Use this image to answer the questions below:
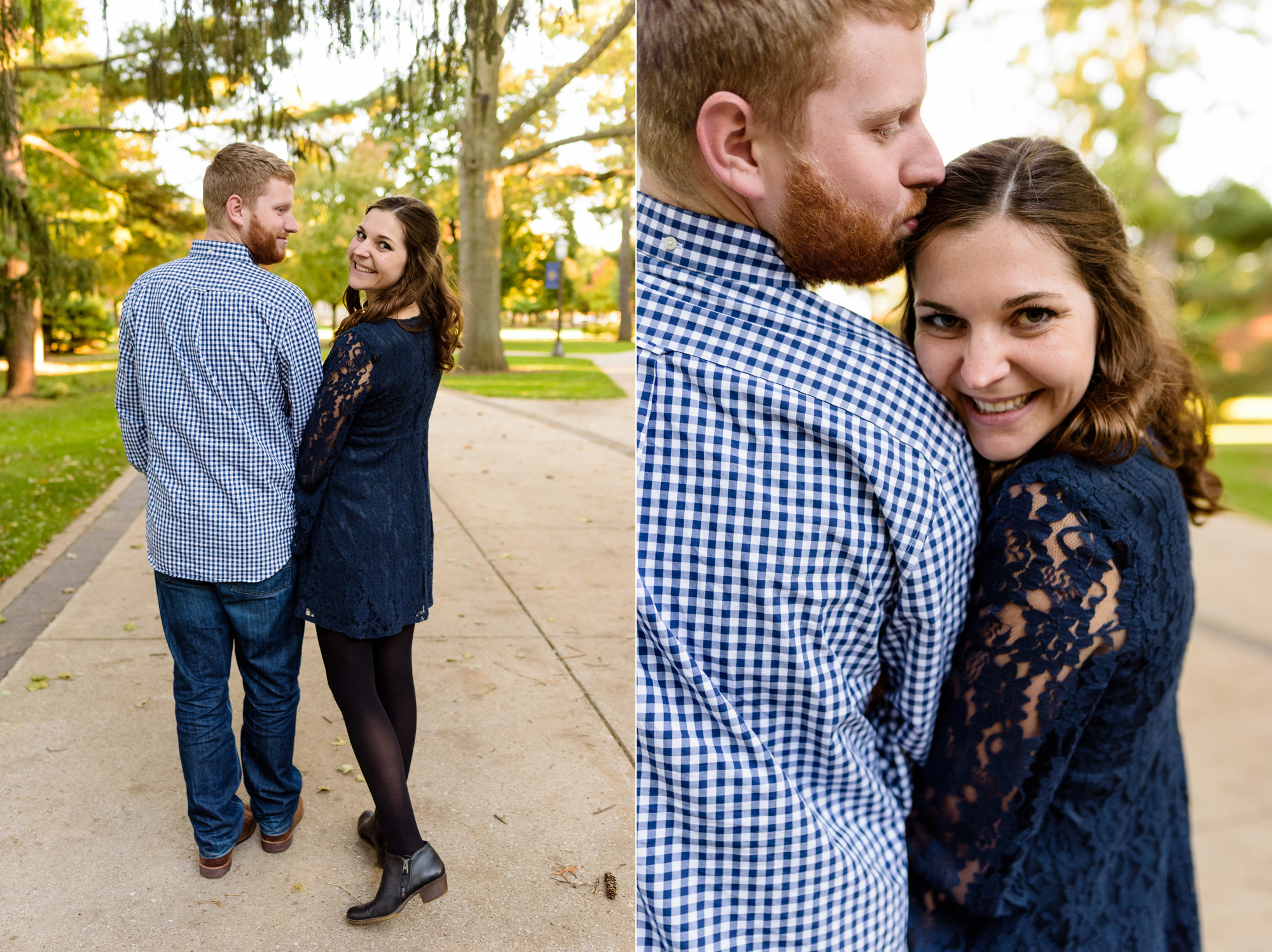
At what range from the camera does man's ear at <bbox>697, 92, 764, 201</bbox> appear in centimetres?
95

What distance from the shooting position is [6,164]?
53.2 inches

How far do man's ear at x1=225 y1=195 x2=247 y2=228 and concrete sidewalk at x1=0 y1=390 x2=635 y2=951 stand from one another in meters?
Result: 0.43

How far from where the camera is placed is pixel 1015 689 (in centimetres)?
105

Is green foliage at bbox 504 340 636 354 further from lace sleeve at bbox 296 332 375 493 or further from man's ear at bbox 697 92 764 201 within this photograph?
man's ear at bbox 697 92 764 201

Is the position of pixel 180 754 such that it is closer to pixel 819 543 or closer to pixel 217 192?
pixel 217 192

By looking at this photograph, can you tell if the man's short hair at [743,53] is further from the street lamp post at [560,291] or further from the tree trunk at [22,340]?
the tree trunk at [22,340]

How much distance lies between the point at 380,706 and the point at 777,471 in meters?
0.98

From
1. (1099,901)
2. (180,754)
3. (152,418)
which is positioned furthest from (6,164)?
(1099,901)

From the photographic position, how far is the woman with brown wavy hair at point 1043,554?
1.02 meters

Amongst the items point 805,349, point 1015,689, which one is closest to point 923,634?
point 1015,689

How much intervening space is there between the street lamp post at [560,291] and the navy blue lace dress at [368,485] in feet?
0.94

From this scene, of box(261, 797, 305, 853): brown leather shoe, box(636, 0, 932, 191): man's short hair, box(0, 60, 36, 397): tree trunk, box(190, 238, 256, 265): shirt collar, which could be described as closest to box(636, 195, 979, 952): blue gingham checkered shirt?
box(636, 0, 932, 191): man's short hair

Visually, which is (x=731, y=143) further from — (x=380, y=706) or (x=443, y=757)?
(x=443, y=757)

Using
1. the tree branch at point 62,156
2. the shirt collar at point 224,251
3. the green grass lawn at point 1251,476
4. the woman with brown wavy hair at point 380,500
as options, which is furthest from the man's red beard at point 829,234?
the tree branch at point 62,156
